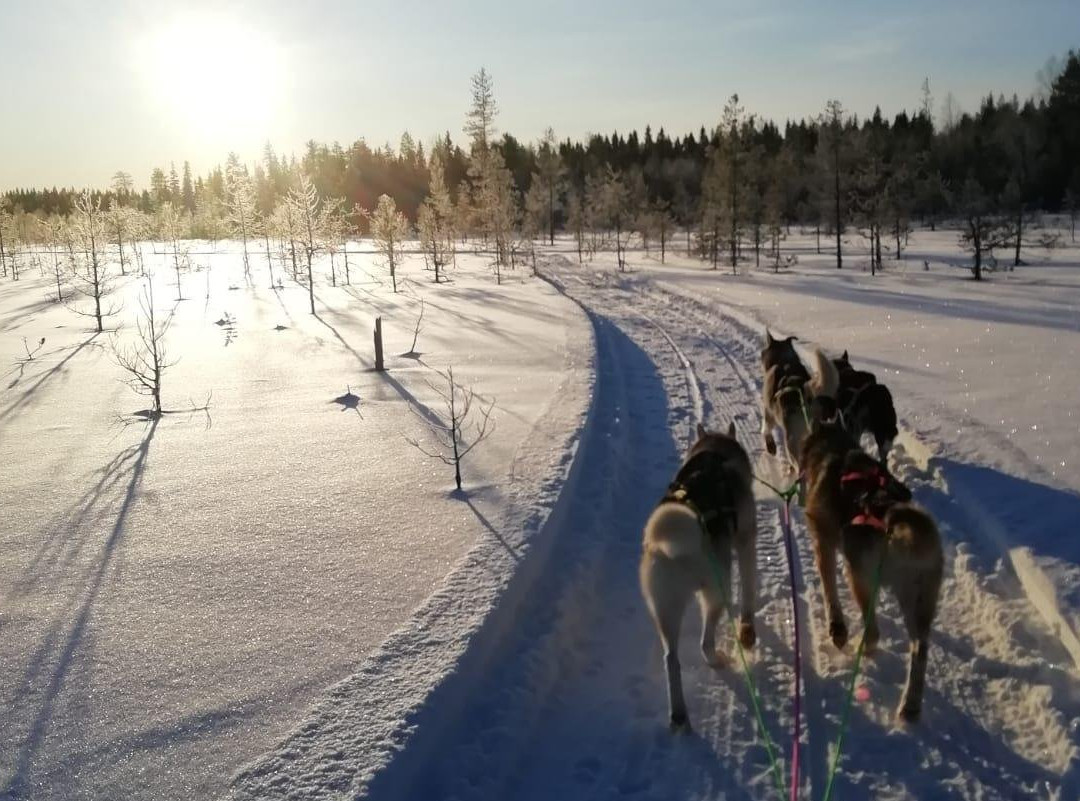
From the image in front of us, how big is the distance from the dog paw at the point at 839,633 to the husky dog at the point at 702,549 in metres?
0.46

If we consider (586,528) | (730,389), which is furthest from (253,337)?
(586,528)

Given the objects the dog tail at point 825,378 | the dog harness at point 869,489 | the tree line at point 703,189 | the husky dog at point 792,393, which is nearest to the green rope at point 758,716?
the dog harness at point 869,489

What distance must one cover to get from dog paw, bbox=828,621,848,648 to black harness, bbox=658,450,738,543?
0.87 metres

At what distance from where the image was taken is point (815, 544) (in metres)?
4.57

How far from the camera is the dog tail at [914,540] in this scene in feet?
11.5

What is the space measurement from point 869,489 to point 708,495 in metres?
0.89

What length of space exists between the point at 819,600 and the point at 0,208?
85.6m

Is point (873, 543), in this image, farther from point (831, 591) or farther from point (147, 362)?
point (147, 362)

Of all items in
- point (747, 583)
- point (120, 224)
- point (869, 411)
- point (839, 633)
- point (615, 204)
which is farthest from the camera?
point (615, 204)

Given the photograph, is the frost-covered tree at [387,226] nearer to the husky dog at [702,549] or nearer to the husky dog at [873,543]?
the husky dog at [702,549]

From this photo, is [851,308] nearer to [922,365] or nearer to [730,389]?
[922,365]

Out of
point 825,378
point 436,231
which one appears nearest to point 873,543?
point 825,378

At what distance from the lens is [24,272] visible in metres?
52.1

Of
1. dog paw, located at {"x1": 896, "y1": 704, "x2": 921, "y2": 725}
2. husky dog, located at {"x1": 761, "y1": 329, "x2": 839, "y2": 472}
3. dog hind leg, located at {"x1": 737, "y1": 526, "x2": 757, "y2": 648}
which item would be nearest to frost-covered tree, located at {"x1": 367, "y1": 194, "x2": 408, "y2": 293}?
husky dog, located at {"x1": 761, "y1": 329, "x2": 839, "y2": 472}
